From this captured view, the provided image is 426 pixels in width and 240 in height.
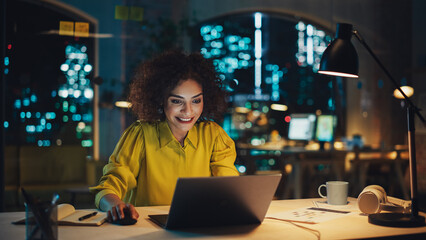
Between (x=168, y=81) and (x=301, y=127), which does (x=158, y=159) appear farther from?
(x=301, y=127)

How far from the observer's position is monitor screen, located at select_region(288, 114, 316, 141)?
19.5ft

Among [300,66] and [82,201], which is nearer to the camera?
[82,201]

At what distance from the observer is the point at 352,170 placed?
5.69 meters

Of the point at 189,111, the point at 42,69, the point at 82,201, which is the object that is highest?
the point at 42,69

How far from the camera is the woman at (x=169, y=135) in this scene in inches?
82.4

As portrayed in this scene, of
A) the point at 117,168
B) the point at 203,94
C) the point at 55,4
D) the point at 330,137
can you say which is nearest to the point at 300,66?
the point at 330,137

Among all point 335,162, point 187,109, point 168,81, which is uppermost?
point 168,81

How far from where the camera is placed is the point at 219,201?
1.43 metres

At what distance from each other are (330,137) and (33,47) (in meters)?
3.50

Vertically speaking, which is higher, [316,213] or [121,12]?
[121,12]

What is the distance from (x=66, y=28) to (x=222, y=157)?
2570mm

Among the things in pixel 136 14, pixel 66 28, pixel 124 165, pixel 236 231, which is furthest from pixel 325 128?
pixel 236 231

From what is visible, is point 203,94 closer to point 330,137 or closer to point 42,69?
point 42,69

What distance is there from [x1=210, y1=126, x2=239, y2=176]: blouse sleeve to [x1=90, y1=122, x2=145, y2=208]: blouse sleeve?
0.36m
